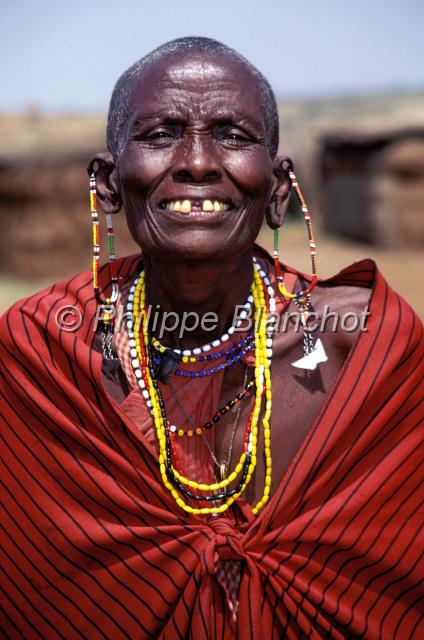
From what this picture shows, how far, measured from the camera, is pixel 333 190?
1373cm

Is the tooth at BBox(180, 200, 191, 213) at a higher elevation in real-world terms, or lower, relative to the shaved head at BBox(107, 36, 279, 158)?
lower

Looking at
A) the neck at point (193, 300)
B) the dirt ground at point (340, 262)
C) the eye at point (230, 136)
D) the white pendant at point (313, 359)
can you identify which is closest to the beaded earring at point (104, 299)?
the neck at point (193, 300)

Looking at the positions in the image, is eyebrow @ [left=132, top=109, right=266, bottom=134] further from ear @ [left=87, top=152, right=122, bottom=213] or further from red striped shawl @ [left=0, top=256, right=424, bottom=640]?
red striped shawl @ [left=0, top=256, right=424, bottom=640]

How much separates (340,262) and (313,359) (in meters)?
9.77

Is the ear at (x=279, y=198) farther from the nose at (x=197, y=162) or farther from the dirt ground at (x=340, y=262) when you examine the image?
the dirt ground at (x=340, y=262)

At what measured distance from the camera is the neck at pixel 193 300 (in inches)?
92.4

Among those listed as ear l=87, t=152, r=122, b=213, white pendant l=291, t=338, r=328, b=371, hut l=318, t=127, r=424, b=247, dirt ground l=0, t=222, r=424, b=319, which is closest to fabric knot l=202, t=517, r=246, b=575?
white pendant l=291, t=338, r=328, b=371

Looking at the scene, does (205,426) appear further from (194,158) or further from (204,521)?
(194,158)

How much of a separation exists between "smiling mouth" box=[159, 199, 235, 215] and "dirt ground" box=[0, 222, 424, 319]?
634 centimetres

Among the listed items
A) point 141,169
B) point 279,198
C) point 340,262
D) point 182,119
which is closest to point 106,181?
point 141,169

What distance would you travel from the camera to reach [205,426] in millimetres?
2404

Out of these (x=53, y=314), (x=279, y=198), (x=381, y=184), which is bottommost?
(x=381, y=184)

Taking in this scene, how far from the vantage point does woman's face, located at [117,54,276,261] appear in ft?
7.13

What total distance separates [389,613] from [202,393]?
0.81 m
